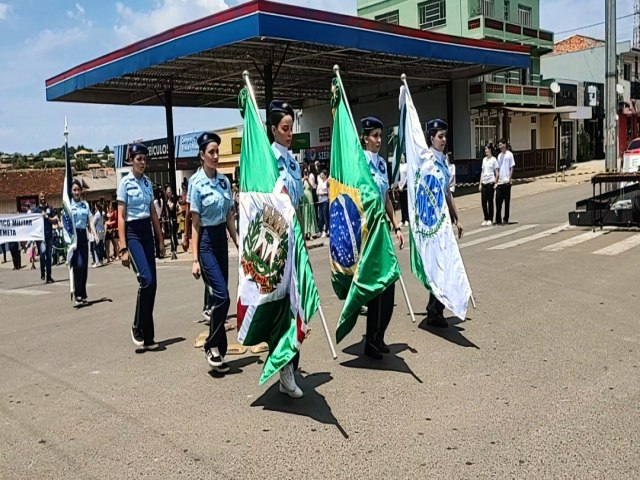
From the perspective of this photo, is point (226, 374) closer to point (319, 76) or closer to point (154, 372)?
point (154, 372)

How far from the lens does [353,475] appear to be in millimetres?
3760

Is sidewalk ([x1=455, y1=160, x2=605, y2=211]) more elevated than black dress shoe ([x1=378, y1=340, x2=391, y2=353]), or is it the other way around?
sidewalk ([x1=455, y1=160, x2=605, y2=211])

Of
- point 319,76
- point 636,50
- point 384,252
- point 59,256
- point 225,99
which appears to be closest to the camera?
point 384,252

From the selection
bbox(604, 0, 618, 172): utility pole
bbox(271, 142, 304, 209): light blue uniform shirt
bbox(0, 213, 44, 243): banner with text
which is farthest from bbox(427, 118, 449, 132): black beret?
bbox(0, 213, 44, 243): banner with text

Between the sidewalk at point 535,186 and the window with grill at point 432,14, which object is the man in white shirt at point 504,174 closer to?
the sidewalk at point 535,186

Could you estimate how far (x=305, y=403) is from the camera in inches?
195

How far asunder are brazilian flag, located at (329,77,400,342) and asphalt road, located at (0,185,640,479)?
0.73 meters

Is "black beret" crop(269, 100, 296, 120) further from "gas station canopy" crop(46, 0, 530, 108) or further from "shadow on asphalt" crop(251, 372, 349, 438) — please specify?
"gas station canopy" crop(46, 0, 530, 108)

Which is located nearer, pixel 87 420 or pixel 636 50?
pixel 87 420

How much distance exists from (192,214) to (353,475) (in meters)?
3.13

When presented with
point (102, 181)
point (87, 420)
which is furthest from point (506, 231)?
point (102, 181)

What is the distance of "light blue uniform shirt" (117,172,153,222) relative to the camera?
22.4ft

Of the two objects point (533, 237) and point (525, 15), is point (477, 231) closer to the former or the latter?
point (533, 237)

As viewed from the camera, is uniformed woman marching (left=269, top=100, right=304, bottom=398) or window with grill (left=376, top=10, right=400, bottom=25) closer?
uniformed woman marching (left=269, top=100, right=304, bottom=398)
